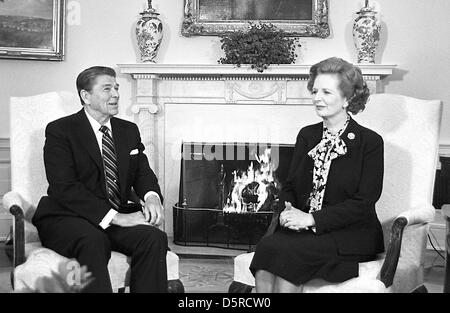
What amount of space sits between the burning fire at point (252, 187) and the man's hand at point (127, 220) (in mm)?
2324

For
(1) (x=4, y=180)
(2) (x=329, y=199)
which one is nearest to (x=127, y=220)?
(2) (x=329, y=199)

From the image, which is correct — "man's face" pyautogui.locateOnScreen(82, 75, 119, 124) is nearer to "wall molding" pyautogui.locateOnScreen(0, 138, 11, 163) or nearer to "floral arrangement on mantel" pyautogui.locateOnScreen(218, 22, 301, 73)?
"floral arrangement on mantel" pyautogui.locateOnScreen(218, 22, 301, 73)

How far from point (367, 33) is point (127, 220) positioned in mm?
2981

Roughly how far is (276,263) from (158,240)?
1.96ft

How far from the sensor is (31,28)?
18.5 feet

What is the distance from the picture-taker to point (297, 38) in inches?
223

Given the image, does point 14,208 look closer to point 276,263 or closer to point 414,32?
point 276,263

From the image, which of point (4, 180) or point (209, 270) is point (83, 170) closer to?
point (209, 270)

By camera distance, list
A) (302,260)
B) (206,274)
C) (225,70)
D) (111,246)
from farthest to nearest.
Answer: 1. (225,70)
2. (206,274)
3. (111,246)
4. (302,260)

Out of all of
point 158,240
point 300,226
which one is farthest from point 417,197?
point 158,240

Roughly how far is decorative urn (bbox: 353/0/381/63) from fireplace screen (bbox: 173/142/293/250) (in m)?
1.00

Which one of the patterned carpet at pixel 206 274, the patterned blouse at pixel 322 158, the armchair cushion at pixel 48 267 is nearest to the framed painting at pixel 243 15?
the patterned carpet at pixel 206 274

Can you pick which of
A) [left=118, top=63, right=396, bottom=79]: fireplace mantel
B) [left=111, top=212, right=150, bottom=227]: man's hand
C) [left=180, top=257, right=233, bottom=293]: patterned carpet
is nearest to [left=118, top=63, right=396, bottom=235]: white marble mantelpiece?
[left=118, top=63, right=396, bottom=79]: fireplace mantel

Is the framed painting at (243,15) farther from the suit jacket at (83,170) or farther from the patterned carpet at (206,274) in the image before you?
the suit jacket at (83,170)
